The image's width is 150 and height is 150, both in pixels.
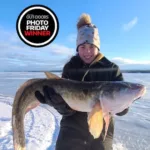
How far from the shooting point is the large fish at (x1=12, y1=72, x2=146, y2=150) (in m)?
2.47

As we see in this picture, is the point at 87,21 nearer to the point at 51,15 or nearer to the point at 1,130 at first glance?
the point at 51,15

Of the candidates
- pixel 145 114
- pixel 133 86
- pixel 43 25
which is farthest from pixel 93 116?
pixel 145 114

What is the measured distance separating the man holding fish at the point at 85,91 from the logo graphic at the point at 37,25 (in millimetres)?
1782

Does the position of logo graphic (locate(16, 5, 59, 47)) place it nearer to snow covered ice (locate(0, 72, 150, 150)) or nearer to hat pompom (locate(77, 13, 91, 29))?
hat pompom (locate(77, 13, 91, 29))

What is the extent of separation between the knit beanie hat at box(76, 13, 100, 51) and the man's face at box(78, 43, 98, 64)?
5cm

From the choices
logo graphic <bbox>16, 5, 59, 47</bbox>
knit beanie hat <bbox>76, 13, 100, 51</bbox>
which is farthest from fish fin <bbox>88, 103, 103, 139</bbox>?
logo graphic <bbox>16, 5, 59, 47</bbox>

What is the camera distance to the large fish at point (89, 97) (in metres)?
2.47

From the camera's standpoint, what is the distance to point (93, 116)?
2467 mm

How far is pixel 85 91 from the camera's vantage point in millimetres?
2586

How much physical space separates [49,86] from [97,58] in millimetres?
697

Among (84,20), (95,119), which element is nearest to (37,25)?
(84,20)

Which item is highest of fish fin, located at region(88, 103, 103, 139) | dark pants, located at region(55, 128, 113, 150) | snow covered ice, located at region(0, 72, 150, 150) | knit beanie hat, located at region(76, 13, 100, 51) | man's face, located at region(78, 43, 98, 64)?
knit beanie hat, located at region(76, 13, 100, 51)

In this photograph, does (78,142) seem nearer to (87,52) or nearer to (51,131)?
(87,52)

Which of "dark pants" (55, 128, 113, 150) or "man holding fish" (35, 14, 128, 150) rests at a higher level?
"man holding fish" (35, 14, 128, 150)
